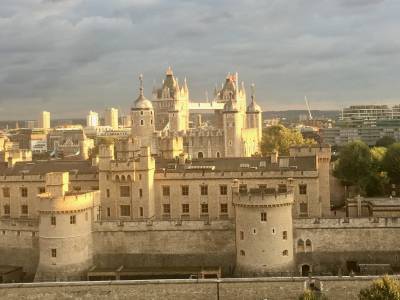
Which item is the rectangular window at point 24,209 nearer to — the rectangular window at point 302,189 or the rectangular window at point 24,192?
the rectangular window at point 24,192

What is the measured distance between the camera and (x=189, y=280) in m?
53.8

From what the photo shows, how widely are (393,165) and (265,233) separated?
4361 cm

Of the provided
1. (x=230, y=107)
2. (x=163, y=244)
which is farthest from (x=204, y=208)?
(x=230, y=107)

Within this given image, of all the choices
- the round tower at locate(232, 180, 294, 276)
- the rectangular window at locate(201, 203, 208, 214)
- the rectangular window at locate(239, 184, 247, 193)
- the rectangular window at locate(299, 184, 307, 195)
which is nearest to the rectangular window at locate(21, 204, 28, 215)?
the rectangular window at locate(201, 203, 208, 214)

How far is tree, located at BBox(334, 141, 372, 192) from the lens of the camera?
89.4 meters

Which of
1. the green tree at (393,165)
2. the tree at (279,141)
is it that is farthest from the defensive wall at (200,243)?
the tree at (279,141)

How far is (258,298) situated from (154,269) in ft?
39.6

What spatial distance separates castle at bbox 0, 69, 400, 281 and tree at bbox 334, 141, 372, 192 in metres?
15.8

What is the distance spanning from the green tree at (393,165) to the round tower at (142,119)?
39.8 meters

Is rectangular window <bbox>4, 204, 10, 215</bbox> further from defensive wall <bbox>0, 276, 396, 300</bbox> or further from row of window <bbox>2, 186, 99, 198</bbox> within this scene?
defensive wall <bbox>0, 276, 396, 300</bbox>

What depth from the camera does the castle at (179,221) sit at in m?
57.8

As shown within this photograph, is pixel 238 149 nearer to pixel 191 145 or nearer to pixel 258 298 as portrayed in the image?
pixel 191 145

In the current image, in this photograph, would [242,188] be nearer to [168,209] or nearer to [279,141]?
[168,209]

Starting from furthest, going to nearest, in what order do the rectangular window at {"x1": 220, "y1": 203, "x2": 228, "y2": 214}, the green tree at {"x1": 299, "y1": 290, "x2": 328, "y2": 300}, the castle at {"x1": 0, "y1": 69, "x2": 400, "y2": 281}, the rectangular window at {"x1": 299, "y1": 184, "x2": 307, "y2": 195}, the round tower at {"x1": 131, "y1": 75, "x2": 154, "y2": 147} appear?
1. the round tower at {"x1": 131, "y1": 75, "x2": 154, "y2": 147}
2. the rectangular window at {"x1": 220, "y1": 203, "x2": 228, "y2": 214}
3. the rectangular window at {"x1": 299, "y1": 184, "x2": 307, "y2": 195}
4. the castle at {"x1": 0, "y1": 69, "x2": 400, "y2": 281}
5. the green tree at {"x1": 299, "y1": 290, "x2": 328, "y2": 300}
